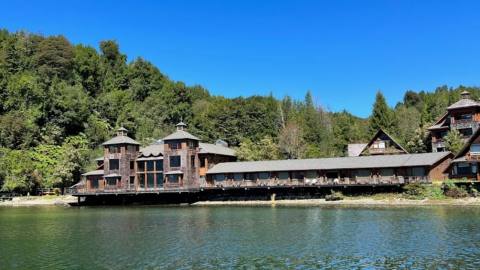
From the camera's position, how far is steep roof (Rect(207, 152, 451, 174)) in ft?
184

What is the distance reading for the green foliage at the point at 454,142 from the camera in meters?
60.5

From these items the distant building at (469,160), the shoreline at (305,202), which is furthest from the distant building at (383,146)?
the shoreline at (305,202)

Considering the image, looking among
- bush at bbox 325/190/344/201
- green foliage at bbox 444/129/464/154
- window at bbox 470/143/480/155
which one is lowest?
bush at bbox 325/190/344/201

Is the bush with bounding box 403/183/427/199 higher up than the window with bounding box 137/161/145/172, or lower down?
lower down

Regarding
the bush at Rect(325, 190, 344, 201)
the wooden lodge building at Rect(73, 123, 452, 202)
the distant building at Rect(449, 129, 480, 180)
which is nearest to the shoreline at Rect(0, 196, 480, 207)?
the bush at Rect(325, 190, 344, 201)

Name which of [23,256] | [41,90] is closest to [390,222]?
[23,256]

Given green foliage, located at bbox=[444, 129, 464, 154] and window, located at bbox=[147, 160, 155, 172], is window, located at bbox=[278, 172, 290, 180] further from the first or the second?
green foliage, located at bbox=[444, 129, 464, 154]

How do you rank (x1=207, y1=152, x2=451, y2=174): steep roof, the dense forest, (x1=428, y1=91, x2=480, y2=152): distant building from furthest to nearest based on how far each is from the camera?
the dense forest, (x1=428, y1=91, x2=480, y2=152): distant building, (x1=207, y1=152, x2=451, y2=174): steep roof

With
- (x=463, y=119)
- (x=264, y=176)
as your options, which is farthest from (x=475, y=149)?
(x=264, y=176)

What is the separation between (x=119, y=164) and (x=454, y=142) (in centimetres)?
4421

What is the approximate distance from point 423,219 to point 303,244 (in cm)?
1356

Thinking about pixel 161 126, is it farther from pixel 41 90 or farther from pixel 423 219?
pixel 423 219

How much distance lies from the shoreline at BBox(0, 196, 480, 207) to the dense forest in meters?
3.77

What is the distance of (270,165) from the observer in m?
64.8
